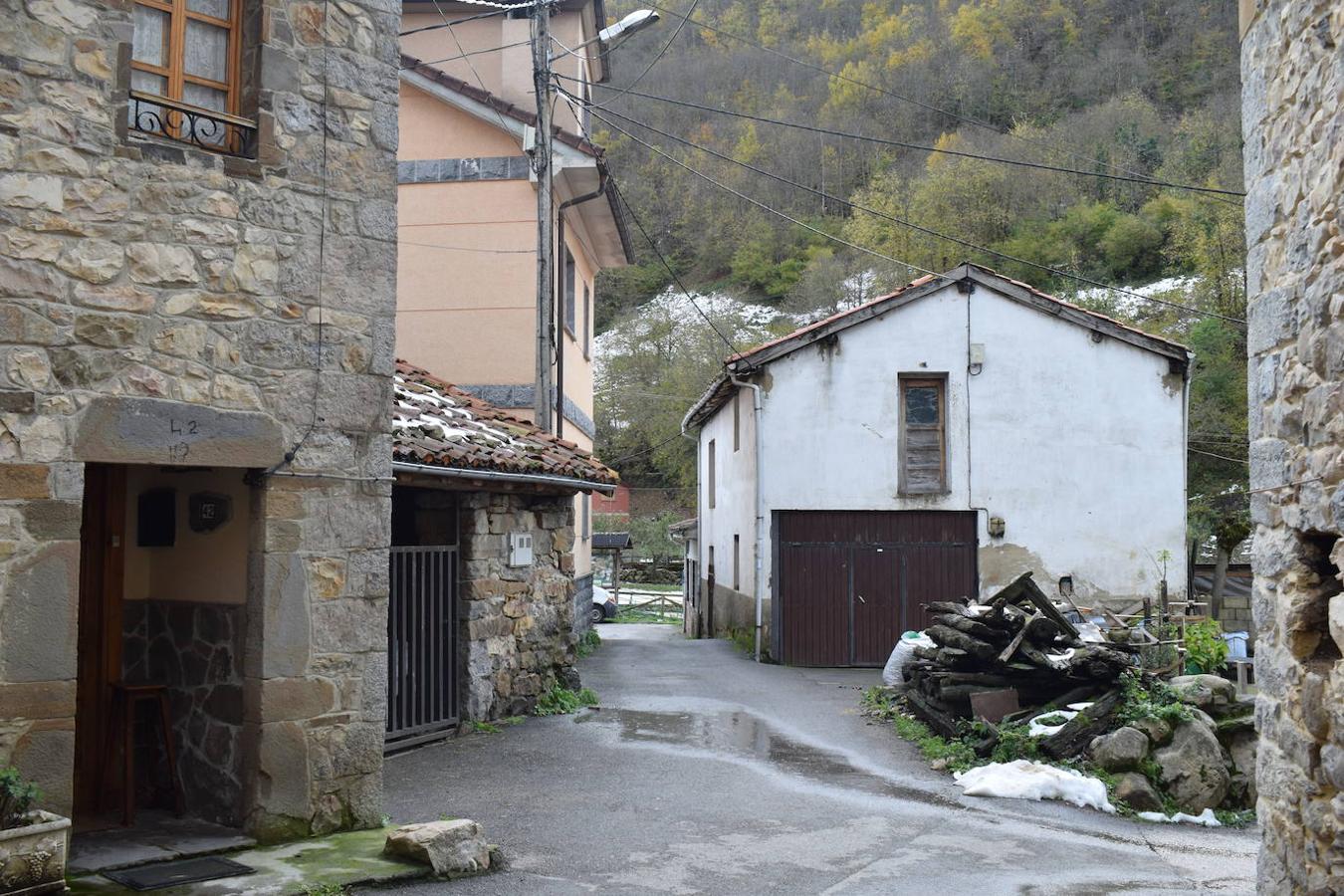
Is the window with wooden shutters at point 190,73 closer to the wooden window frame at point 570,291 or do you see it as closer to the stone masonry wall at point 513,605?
the stone masonry wall at point 513,605

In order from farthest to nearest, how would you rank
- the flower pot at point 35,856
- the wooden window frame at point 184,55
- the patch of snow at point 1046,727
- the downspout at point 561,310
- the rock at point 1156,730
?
the downspout at point 561,310 < the patch of snow at point 1046,727 < the rock at point 1156,730 < the wooden window frame at point 184,55 < the flower pot at point 35,856

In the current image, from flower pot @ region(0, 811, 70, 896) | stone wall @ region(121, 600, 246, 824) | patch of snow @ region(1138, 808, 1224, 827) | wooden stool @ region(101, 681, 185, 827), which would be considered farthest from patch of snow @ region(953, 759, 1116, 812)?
flower pot @ region(0, 811, 70, 896)

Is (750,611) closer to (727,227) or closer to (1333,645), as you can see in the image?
(1333,645)

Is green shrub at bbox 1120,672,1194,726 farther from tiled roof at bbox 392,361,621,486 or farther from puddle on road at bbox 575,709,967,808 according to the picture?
tiled roof at bbox 392,361,621,486

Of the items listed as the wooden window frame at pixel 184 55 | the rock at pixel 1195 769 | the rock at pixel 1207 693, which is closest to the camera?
the wooden window frame at pixel 184 55

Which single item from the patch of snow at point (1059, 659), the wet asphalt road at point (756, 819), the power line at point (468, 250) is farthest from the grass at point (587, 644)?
the patch of snow at point (1059, 659)

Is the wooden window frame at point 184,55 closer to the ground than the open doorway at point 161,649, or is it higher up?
higher up

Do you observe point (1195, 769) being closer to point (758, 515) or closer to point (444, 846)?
point (444, 846)

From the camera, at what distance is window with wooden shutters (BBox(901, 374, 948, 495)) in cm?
1625

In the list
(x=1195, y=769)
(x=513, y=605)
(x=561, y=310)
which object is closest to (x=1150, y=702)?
Answer: (x=1195, y=769)

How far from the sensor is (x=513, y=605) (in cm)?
1024

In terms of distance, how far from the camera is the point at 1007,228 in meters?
43.3

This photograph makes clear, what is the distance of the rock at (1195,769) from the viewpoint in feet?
28.0

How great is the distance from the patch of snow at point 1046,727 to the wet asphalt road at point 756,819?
2.93 ft
